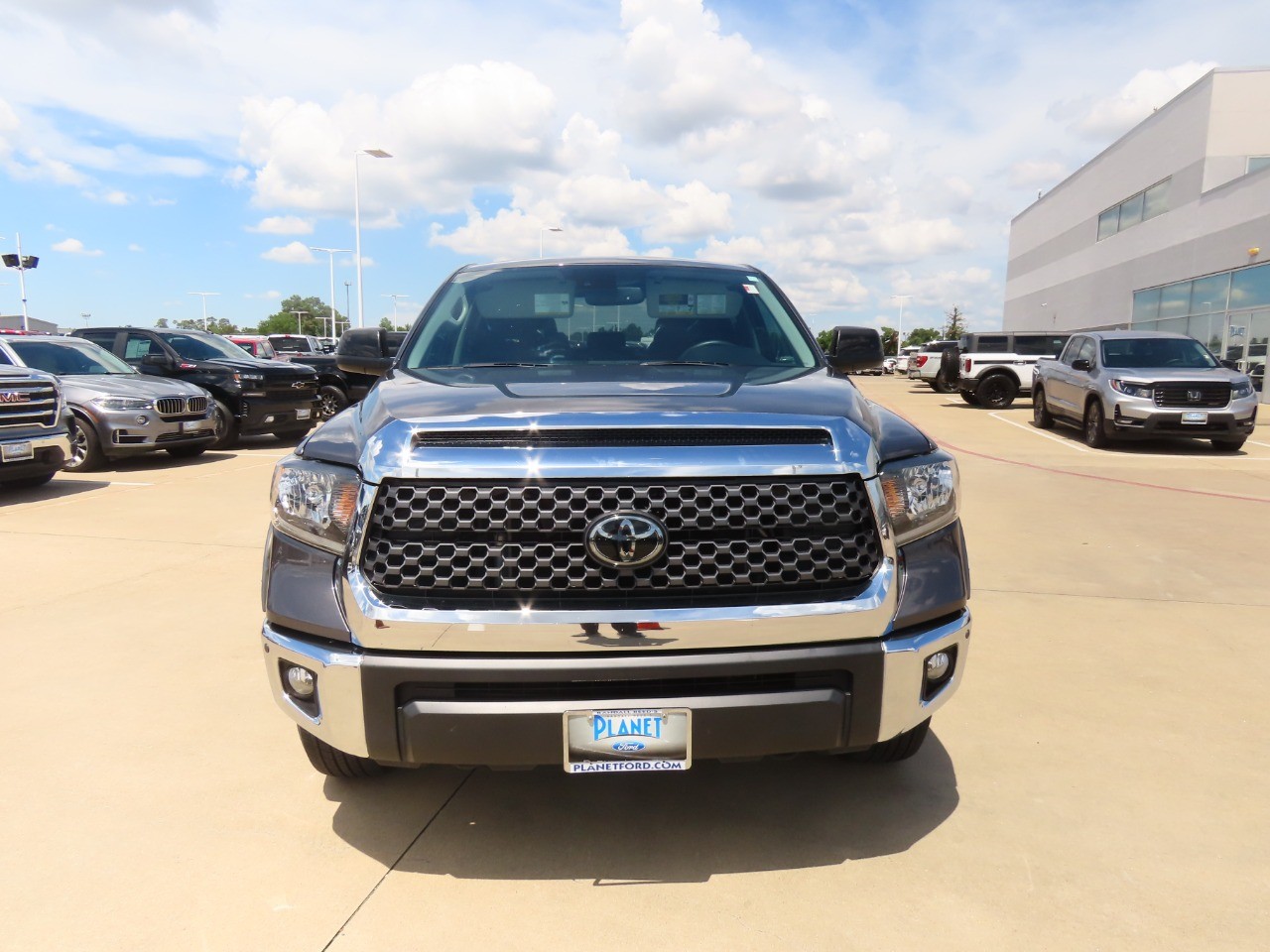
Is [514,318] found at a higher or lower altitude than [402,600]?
higher

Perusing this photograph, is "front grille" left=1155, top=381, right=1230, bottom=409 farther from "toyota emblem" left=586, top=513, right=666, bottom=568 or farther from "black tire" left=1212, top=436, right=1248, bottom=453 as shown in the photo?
"toyota emblem" left=586, top=513, right=666, bottom=568

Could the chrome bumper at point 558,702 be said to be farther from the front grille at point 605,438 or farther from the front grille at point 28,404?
the front grille at point 28,404

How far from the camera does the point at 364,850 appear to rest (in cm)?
262

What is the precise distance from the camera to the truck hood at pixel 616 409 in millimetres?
2344

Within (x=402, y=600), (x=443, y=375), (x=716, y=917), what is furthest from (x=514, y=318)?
(x=716, y=917)

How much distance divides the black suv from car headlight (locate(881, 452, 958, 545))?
11.4 meters

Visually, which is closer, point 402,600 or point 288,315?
point 402,600

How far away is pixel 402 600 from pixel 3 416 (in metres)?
8.05

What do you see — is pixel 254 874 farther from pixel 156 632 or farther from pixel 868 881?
pixel 156 632

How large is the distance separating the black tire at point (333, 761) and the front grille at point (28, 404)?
7431 mm

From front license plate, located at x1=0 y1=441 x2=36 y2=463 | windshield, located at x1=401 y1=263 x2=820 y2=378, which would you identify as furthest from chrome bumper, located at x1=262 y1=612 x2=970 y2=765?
front license plate, located at x1=0 y1=441 x2=36 y2=463

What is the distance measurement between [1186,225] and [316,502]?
3392 cm

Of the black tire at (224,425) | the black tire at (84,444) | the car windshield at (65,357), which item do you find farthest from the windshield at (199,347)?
the black tire at (84,444)

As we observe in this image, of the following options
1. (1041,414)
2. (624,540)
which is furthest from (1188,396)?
(624,540)
